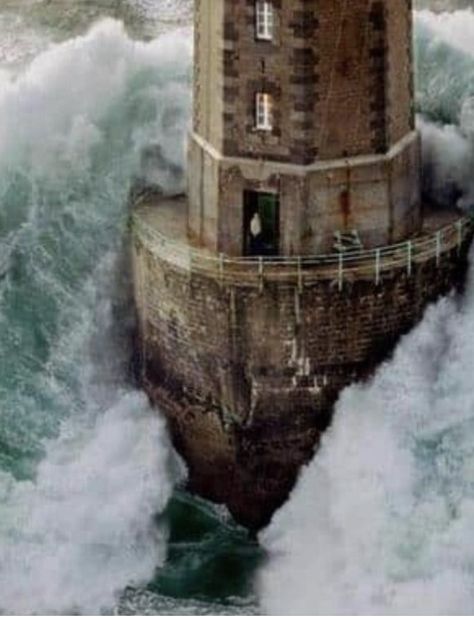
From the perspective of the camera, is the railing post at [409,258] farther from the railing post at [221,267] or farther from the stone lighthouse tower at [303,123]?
the railing post at [221,267]

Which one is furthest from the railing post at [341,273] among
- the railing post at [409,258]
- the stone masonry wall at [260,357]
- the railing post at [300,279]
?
the railing post at [409,258]

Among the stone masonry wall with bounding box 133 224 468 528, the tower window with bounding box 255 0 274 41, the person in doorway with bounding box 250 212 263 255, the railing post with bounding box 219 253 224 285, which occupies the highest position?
the tower window with bounding box 255 0 274 41

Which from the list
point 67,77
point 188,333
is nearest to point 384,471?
point 188,333

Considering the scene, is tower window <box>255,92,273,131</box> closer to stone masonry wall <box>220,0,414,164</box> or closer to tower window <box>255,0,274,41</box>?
stone masonry wall <box>220,0,414,164</box>

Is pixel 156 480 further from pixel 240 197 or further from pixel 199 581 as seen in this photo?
pixel 240 197

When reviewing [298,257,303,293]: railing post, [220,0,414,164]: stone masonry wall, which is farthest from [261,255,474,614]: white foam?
[220,0,414,164]: stone masonry wall

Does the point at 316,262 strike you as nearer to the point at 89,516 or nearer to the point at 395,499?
the point at 395,499

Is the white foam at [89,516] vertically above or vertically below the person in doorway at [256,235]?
below
